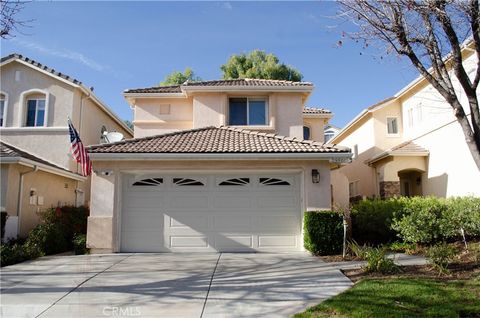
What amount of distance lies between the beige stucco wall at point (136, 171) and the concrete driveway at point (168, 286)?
99cm

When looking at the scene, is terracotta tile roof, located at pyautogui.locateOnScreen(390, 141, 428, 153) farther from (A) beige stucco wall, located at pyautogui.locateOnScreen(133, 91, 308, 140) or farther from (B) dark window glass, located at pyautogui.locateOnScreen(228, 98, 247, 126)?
(B) dark window glass, located at pyautogui.locateOnScreen(228, 98, 247, 126)

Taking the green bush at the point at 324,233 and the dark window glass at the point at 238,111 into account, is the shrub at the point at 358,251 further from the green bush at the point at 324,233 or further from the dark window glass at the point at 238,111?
the dark window glass at the point at 238,111

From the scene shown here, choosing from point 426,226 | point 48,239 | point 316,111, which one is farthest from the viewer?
point 316,111

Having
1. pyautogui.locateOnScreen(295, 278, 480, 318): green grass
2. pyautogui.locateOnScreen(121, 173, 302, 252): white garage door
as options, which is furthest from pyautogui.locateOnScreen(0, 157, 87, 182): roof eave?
pyautogui.locateOnScreen(295, 278, 480, 318): green grass

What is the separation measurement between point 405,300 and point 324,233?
540 centimetres

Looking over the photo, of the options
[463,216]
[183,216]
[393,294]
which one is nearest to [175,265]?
[183,216]

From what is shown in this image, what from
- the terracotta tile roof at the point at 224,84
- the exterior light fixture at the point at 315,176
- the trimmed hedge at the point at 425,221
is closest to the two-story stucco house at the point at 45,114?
the terracotta tile roof at the point at 224,84

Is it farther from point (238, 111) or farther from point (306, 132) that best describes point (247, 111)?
point (306, 132)

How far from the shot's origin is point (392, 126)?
22.9 m

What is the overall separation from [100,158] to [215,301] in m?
7.22

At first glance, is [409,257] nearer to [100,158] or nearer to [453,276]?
[453,276]

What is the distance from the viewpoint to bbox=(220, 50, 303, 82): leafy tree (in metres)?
35.9

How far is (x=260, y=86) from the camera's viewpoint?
1789 centimetres

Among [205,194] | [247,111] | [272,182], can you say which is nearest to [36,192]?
[205,194]
